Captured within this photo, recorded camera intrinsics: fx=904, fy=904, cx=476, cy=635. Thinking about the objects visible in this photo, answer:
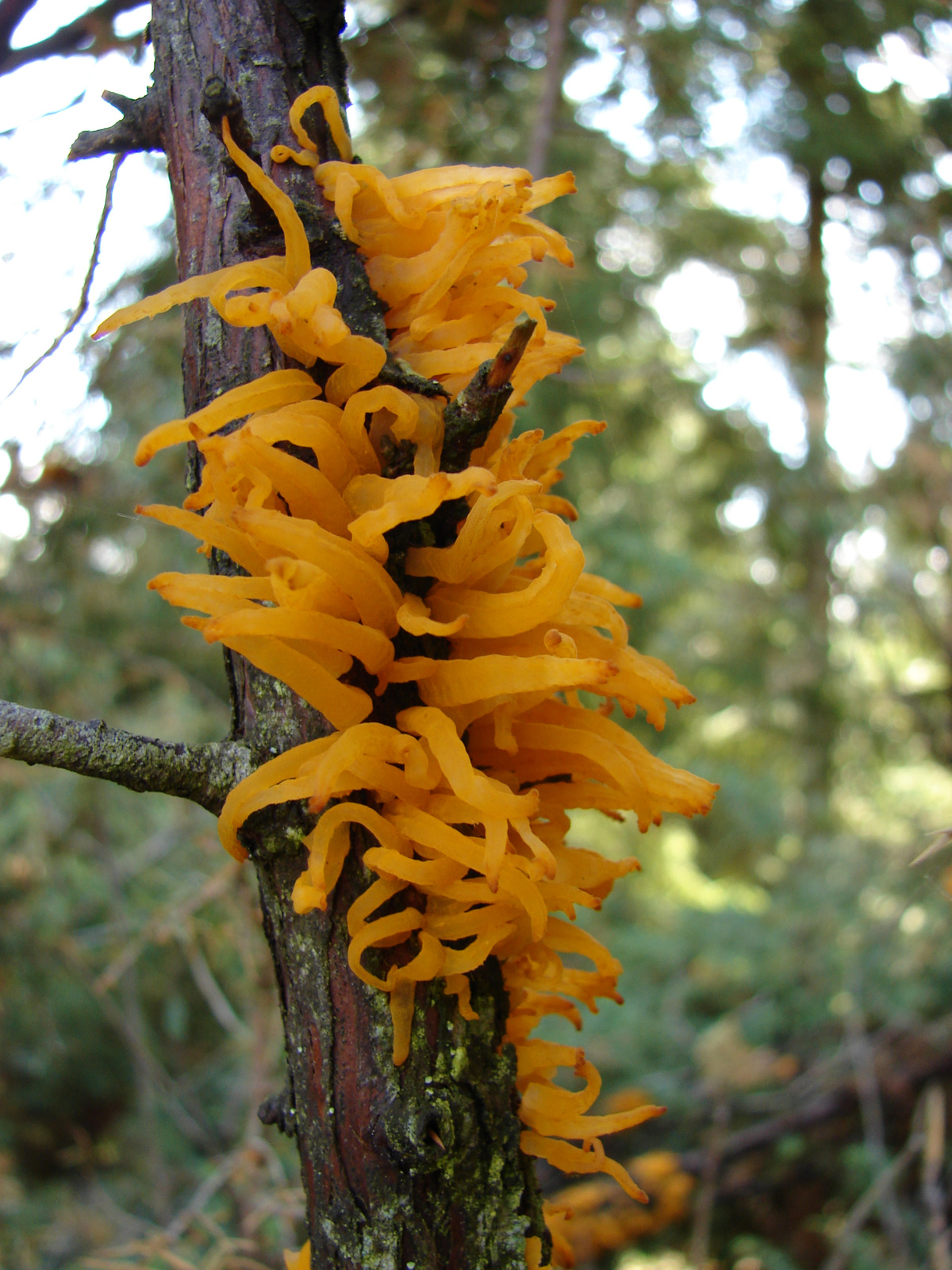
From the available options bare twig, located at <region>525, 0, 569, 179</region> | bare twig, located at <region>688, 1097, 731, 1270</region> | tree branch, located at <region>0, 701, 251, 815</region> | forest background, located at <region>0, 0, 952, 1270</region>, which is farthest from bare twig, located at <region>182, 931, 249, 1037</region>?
bare twig, located at <region>525, 0, 569, 179</region>

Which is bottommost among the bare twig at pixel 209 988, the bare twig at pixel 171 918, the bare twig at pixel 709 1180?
the bare twig at pixel 709 1180

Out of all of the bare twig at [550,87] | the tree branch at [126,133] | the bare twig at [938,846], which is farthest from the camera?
the bare twig at [550,87]

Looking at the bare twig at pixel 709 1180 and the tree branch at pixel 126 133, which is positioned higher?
the tree branch at pixel 126 133

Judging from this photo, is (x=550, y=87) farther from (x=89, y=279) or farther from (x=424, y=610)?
(x=424, y=610)

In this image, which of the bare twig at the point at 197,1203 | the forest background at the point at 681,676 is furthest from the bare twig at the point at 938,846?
the bare twig at the point at 197,1203

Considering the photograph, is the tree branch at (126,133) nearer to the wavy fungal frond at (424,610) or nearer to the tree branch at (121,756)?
the wavy fungal frond at (424,610)

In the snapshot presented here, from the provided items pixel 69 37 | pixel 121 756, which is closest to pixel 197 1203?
pixel 121 756

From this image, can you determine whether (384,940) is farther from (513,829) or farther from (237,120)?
(237,120)

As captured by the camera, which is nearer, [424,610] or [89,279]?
[424,610]
